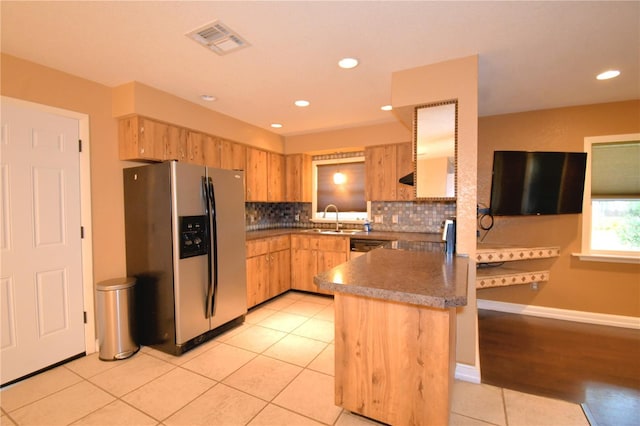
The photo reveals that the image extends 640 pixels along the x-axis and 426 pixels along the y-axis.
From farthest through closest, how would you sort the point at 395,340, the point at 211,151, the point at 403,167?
the point at 403,167, the point at 211,151, the point at 395,340

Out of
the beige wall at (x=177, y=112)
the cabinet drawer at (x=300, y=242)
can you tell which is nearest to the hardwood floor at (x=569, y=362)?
the cabinet drawer at (x=300, y=242)

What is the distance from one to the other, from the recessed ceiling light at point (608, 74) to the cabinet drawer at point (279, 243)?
381cm

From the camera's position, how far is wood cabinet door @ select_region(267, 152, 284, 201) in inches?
174

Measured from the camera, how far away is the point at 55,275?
7.84ft

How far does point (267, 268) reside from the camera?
Answer: 150 inches

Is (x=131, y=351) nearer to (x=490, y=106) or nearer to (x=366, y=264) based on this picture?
(x=366, y=264)

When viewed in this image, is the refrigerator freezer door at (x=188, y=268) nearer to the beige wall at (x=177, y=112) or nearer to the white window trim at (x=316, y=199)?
the beige wall at (x=177, y=112)

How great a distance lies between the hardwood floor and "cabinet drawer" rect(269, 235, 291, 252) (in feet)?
8.72

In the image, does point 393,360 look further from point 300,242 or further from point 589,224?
point 589,224

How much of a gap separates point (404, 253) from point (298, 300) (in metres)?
2.13

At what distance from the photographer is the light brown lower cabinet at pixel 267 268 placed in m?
3.54

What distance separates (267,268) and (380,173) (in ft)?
6.84

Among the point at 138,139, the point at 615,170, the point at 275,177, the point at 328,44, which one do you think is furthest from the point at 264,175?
the point at 615,170

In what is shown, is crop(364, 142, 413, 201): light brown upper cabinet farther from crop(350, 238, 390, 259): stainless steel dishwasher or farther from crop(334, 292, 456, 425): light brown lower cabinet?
crop(334, 292, 456, 425): light brown lower cabinet
